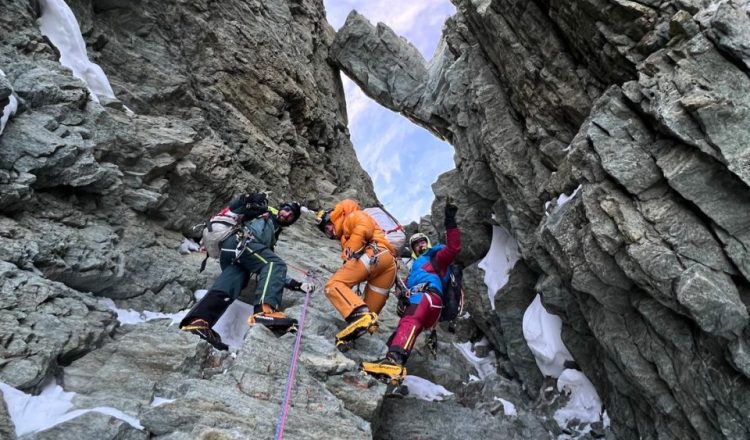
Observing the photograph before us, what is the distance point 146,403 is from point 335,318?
437cm

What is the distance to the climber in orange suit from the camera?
27.6ft

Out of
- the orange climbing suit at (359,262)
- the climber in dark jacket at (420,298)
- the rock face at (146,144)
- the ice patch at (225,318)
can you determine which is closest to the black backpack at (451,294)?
the climber in dark jacket at (420,298)

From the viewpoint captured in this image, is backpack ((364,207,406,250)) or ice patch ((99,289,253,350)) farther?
backpack ((364,207,406,250))

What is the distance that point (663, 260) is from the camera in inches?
247

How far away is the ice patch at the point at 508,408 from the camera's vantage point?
32.4 feet

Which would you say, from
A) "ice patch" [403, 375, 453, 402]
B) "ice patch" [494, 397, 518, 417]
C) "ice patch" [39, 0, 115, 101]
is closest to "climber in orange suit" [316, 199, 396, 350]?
"ice patch" [403, 375, 453, 402]

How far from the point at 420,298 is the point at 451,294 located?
2.89ft

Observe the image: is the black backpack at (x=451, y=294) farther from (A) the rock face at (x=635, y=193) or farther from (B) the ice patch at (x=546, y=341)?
(B) the ice patch at (x=546, y=341)

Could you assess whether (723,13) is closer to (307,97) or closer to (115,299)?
(115,299)

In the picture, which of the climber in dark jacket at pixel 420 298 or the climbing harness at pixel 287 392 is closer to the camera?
the climbing harness at pixel 287 392

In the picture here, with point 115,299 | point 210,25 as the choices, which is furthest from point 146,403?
point 210,25

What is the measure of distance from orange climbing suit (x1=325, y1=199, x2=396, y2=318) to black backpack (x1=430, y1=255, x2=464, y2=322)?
1.16 metres

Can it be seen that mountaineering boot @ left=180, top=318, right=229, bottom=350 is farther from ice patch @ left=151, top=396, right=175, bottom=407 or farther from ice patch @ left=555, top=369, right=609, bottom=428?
ice patch @ left=555, top=369, right=609, bottom=428

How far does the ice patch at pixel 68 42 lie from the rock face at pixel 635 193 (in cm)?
1037
